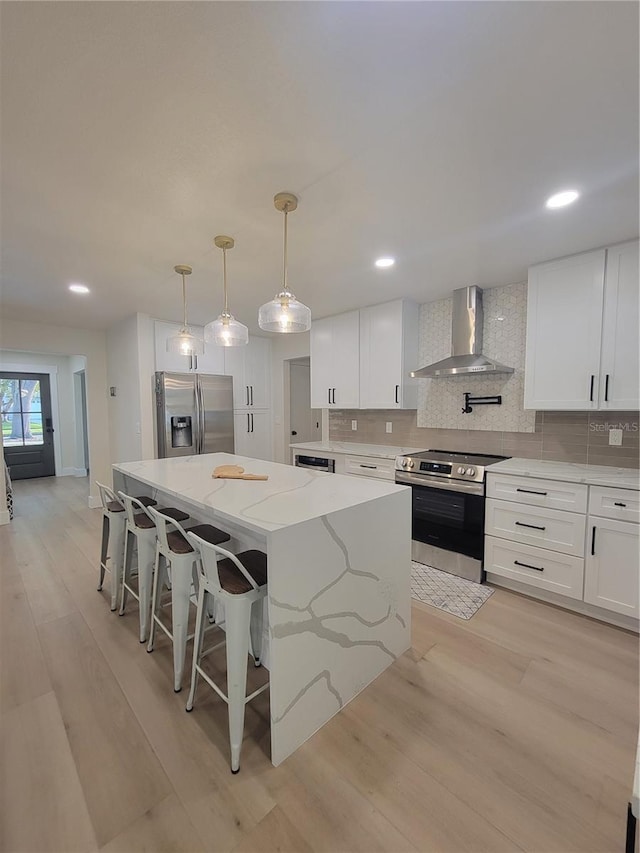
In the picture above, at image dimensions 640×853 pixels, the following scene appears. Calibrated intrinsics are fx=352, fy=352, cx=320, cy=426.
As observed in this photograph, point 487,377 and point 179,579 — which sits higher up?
point 487,377

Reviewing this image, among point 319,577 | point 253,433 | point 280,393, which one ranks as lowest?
point 319,577

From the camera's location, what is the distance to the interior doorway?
5.58 m

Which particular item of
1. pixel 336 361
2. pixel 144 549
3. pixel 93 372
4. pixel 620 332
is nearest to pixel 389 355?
pixel 336 361

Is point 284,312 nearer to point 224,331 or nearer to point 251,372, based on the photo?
point 224,331

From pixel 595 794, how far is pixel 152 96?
9.85ft

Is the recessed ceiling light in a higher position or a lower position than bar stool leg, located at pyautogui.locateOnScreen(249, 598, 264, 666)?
higher

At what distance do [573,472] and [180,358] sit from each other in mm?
4186

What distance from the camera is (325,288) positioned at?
3.28m

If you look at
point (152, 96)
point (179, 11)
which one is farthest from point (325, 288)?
point (179, 11)

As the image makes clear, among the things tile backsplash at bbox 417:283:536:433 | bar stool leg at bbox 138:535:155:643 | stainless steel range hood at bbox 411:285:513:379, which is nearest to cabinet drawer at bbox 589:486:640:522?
tile backsplash at bbox 417:283:536:433

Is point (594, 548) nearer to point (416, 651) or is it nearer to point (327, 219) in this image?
point (416, 651)

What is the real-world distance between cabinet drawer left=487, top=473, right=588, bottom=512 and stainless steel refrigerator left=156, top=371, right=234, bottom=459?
3.28 m

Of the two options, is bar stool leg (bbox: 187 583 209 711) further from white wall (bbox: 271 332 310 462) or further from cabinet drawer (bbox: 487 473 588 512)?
white wall (bbox: 271 332 310 462)

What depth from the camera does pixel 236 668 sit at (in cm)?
141
